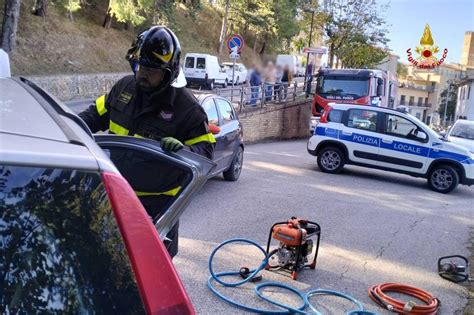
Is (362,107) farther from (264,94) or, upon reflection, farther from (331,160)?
(264,94)

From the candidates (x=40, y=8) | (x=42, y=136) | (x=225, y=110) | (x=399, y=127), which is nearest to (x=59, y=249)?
(x=42, y=136)

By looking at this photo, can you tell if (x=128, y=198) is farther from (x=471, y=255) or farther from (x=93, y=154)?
(x=471, y=255)

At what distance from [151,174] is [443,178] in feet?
35.8

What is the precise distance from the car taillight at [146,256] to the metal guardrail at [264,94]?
1677cm

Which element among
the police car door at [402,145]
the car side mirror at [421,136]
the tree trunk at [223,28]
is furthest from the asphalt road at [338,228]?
the tree trunk at [223,28]

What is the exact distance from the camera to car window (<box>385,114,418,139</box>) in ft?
39.9

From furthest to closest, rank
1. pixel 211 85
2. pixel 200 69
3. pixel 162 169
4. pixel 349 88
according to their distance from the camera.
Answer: pixel 211 85
pixel 200 69
pixel 349 88
pixel 162 169

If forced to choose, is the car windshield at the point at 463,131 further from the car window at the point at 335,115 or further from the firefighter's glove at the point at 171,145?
the firefighter's glove at the point at 171,145

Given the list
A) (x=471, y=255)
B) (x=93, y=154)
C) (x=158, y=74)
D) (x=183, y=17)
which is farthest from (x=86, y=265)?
(x=183, y=17)

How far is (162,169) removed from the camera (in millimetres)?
2504

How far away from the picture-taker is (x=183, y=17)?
4250cm

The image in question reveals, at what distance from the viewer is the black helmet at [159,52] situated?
9.47 feet

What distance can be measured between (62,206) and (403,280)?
16.6 feet

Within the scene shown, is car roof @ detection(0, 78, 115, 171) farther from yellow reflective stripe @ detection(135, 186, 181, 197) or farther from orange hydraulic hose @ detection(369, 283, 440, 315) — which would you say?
orange hydraulic hose @ detection(369, 283, 440, 315)
